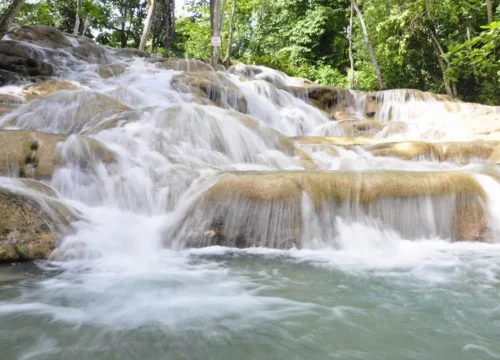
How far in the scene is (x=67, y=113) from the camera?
775cm

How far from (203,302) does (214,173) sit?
9.23ft

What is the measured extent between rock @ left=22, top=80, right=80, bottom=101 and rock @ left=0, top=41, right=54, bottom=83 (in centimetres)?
184

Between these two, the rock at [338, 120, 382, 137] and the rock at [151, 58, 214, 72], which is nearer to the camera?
the rock at [338, 120, 382, 137]

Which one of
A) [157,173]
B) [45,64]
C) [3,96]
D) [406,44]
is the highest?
[406,44]

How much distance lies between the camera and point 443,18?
17.5 metres

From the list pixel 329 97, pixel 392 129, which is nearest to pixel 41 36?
pixel 329 97

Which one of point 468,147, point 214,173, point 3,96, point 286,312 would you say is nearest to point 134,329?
point 286,312

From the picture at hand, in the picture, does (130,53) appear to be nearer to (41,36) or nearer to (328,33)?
(41,36)

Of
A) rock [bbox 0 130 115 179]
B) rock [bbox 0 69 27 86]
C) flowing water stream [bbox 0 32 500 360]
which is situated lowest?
flowing water stream [bbox 0 32 500 360]

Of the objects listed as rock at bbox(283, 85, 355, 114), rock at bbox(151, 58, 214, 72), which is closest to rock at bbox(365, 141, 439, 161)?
rock at bbox(283, 85, 355, 114)

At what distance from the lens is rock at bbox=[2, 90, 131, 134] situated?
7.50 metres

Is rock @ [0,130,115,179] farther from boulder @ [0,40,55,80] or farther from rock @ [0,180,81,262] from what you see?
boulder @ [0,40,55,80]

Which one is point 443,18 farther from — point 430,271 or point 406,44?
point 430,271

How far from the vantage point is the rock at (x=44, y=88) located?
367 inches
